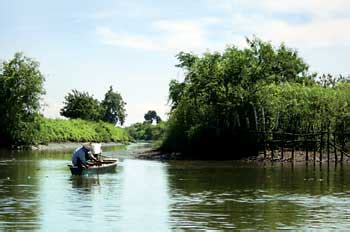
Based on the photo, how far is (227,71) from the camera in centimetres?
6550

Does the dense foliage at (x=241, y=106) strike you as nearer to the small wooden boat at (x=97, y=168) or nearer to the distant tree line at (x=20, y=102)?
the small wooden boat at (x=97, y=168)

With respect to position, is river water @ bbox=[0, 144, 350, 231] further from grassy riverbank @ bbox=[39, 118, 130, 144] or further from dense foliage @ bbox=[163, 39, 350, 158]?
grassy riverbank @ bbox=[39, 118, 130, 144]

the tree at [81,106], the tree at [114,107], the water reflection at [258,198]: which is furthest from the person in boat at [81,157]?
the tree at [114,107]

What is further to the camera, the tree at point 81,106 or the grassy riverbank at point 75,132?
the tree at point 81,106

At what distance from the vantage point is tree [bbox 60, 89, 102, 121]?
14588cm

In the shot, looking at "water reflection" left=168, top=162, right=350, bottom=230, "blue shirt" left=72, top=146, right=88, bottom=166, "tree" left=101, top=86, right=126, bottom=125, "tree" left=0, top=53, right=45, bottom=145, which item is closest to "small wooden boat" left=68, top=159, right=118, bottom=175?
"blue shirt" left=72, top=146, right=88, bottom=166

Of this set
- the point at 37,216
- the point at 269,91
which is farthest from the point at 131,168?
the point at 37,216

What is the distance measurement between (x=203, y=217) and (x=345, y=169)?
28496 millimetres

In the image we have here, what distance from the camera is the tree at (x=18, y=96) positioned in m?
93.5

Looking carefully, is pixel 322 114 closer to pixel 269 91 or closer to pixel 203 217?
pixel 269 91

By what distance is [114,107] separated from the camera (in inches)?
7170

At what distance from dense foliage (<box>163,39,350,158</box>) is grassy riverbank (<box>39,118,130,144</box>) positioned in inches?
1482

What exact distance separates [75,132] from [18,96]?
22.1m

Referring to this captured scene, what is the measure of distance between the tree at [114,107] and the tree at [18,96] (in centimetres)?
8500
